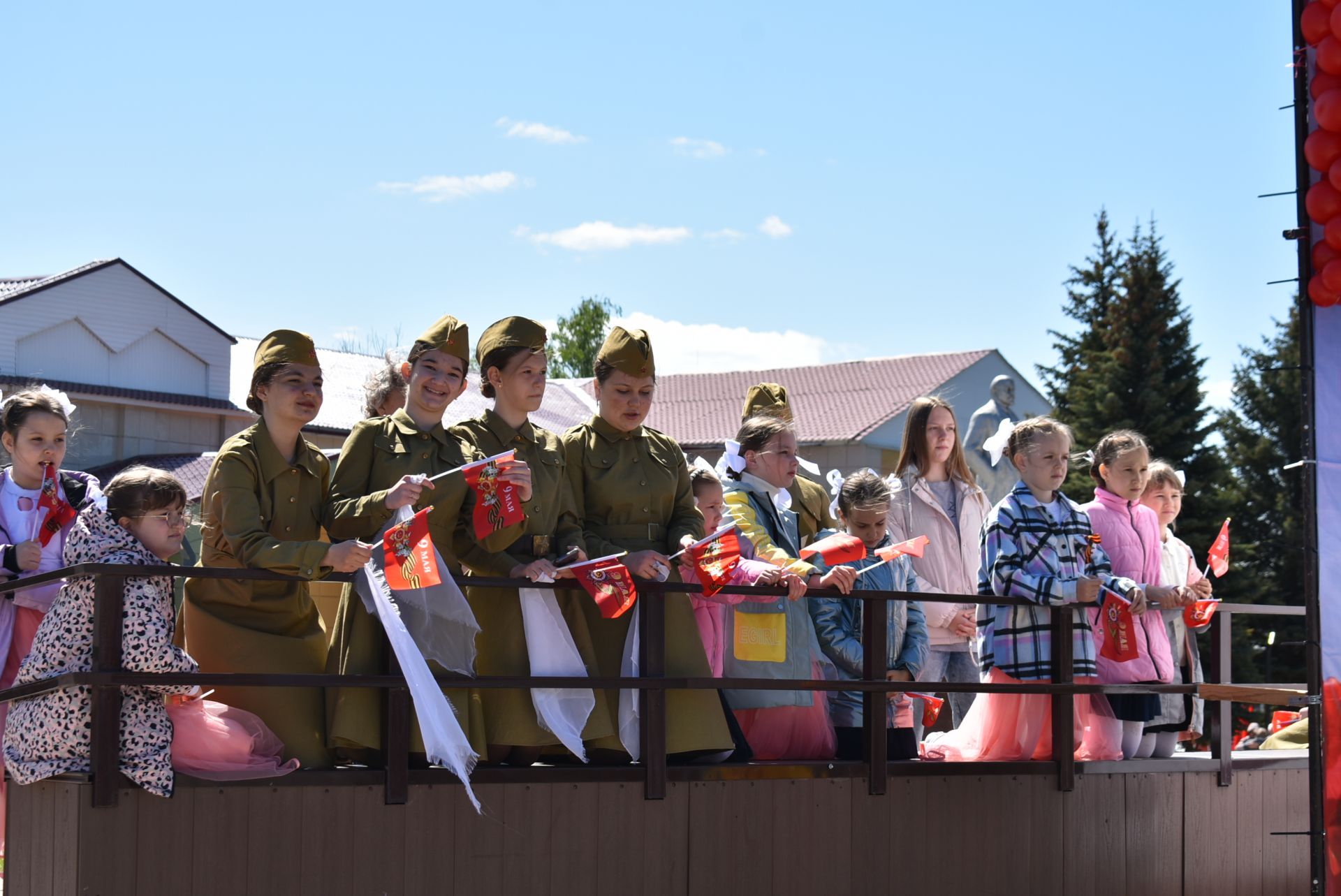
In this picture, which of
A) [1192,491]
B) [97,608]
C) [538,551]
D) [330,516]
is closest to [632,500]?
[538,551]

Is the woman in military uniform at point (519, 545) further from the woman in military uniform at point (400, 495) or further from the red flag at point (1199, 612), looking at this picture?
the red flag at point (1199, 612)

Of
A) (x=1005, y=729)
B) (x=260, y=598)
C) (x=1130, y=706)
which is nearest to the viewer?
(x=260, y=598)

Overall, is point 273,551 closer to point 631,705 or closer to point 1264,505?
point 631,705

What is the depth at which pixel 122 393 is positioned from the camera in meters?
30.9

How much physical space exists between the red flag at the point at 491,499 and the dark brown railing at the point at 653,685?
0.20m

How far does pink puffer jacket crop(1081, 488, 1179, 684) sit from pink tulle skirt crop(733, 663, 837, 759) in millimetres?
1548

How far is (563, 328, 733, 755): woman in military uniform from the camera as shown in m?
6.29

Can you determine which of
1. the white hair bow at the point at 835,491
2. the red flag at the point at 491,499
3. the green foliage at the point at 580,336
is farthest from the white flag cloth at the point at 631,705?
the green foliage at the point at 580,336

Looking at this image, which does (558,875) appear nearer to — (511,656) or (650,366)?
(511,656)

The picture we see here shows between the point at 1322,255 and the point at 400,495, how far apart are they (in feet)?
12.5

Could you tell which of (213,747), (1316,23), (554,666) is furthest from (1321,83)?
(213,747)

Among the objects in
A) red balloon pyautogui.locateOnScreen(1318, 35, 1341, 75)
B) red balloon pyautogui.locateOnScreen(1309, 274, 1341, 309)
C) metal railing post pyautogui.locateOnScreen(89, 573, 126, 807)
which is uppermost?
red balloon pyautogui.locateOnScreen(1318, 35, 1341, 75)

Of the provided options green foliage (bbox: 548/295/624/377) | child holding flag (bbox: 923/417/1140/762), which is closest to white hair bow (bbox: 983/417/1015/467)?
child holding flag (bbox: 923/417/1140/762)

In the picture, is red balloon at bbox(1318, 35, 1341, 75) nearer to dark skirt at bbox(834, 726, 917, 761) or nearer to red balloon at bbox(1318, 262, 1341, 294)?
red balloon at bbox(1318, 262, 1341, 294)
